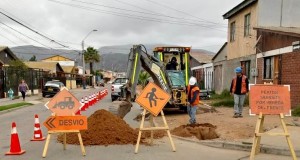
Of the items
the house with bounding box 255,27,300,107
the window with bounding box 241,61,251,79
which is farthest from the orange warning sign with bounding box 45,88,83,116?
the window with bounding box 241,61,251,79

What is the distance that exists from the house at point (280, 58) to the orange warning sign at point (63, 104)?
35.5 feet

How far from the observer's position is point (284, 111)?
8031mm

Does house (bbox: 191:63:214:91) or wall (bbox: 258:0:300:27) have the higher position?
wall (bbox: 258:0:300:27)

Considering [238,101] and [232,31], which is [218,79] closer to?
[232,31]

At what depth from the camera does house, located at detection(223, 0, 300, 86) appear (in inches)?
783

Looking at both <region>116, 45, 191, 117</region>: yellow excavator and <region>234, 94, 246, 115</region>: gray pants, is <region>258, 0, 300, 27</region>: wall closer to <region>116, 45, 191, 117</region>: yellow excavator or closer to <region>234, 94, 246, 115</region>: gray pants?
<region>116, 45, 191, 117</region>: yellow excavator

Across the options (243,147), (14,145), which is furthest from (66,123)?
(243,147)

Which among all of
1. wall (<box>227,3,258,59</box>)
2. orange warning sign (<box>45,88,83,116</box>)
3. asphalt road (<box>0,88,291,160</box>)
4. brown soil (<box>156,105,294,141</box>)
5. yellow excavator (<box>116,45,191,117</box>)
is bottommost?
asphalt road (<box>0,88,291,160</box>)

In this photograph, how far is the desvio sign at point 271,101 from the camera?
26.3ft

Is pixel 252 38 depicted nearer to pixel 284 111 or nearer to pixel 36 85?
pixel 284 111

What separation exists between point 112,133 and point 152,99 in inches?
65.8

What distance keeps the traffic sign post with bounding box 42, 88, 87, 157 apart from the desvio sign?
3833 millimetres

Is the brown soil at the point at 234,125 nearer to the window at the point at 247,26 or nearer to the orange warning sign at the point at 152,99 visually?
the orange warning sign at the point at 152,99

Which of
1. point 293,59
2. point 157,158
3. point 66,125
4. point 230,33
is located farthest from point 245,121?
point 230,33
